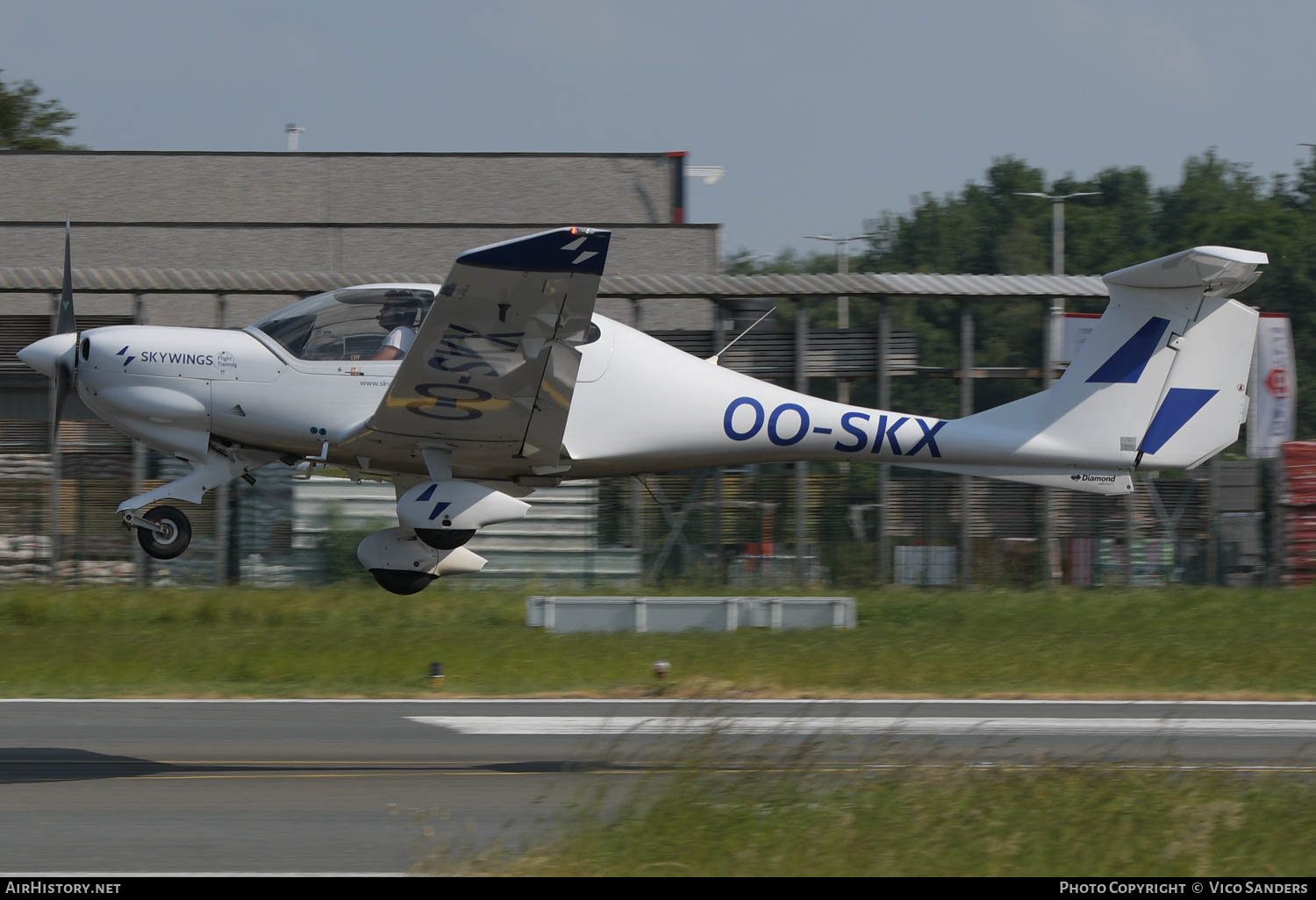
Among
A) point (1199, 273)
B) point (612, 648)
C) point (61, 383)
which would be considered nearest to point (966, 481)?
point (612, 648)

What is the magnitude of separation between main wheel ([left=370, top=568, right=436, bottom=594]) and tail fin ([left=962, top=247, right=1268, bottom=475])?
16.6ft

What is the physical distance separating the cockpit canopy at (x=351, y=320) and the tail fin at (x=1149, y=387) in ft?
16.7

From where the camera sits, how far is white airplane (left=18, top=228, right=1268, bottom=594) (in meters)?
10.4

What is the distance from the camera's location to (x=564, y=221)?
1385 inches

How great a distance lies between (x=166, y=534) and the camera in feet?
35.8

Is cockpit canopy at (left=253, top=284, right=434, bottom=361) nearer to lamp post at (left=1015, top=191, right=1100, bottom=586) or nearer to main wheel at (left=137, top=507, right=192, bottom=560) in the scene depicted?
main wheel at (left=137, top=507, right=192, bottom=560)

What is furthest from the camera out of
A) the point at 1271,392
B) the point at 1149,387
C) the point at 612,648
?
the point at 1271,392

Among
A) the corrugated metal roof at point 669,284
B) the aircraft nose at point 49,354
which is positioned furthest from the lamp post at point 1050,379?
the aircraft nose at point 49,354

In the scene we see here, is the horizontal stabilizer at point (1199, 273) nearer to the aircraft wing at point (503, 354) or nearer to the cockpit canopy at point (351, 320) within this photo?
the aircraft wing at point (503, 354)

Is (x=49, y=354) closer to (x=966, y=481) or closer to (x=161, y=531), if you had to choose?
(x=161, y=531)

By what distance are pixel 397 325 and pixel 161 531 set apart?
2.54m
